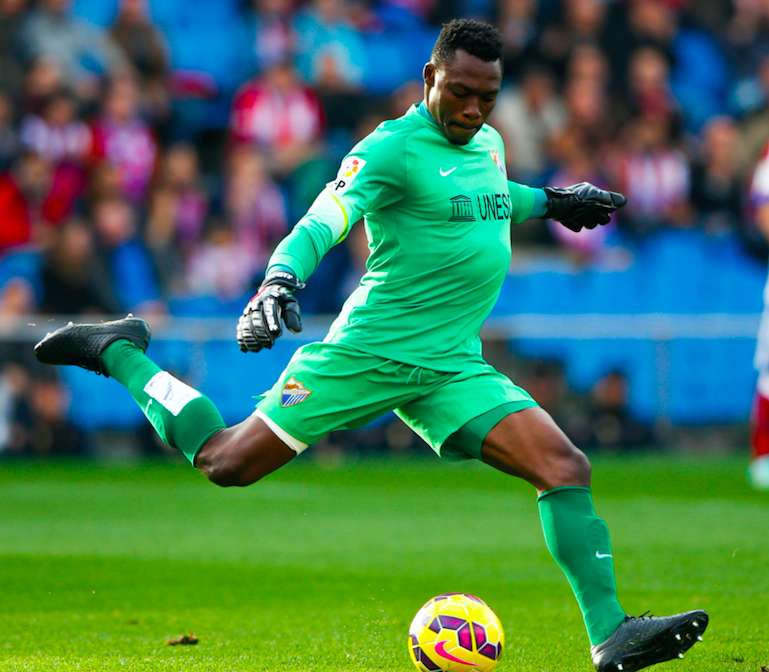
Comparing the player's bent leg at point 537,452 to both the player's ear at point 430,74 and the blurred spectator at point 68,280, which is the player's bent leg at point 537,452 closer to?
the player's ear at point 430,74

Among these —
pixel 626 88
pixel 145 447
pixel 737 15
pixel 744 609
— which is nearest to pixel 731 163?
pixel 626 88

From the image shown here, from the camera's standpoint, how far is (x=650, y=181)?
19172mm

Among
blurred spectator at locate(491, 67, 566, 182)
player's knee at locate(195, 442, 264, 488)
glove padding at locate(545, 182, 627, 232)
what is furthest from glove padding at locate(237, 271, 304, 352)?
blurred spectator at locate(491, 67, 566, 182)

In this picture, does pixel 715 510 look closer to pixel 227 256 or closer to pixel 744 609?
pixel 744 609

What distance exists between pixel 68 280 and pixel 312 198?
287 cm

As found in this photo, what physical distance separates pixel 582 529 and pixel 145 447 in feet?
34.9

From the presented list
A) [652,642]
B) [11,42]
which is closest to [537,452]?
[652,642]

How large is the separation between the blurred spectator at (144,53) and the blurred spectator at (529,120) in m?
3.71

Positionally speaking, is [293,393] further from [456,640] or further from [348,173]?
[456,640]

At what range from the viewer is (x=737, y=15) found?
72.6 ft

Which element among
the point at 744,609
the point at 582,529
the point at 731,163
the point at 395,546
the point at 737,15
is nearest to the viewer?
the point at 582,529

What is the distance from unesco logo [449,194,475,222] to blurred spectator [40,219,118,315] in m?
10.3

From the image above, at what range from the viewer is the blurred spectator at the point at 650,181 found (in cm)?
1905

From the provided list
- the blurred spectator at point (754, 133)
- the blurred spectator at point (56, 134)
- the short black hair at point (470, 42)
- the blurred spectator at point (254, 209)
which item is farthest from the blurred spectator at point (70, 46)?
the short black hair at point (470, 42)
